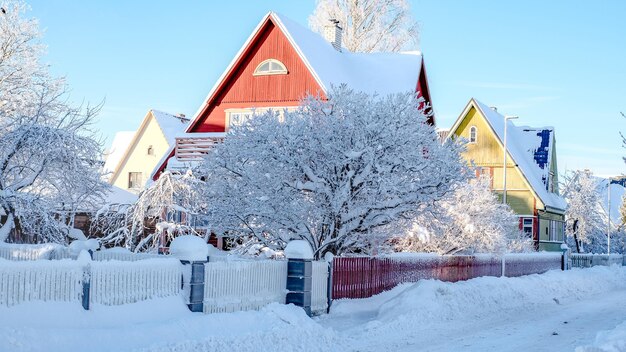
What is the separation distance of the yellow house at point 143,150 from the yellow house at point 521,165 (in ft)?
61.4

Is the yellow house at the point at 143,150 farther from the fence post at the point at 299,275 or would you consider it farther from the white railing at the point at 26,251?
the fence post at the point at 299,275

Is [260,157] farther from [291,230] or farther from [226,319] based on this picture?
[226,319]

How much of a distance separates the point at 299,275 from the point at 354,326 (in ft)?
5.31

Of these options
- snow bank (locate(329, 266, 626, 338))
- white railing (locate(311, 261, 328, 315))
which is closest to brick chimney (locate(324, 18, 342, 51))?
snow bank (locate(329, 266, 626, 338))

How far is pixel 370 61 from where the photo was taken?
3662 cm

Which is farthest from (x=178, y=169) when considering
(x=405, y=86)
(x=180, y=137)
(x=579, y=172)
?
(x=579, y=172)

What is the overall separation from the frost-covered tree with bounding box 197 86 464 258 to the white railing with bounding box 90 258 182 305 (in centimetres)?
605

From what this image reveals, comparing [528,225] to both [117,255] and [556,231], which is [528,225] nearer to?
[556,231]

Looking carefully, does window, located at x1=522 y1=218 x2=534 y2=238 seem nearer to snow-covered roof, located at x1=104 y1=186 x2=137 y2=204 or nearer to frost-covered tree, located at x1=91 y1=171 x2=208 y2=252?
snow-covered roof, located at x1=104 y1=186 x2=137 y2=204

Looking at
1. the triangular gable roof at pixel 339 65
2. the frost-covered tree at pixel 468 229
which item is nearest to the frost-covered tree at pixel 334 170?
the frost-covered tree at pixel 468 229

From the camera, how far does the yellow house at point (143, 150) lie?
51.2m

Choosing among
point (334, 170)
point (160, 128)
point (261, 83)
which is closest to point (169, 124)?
point (160, 128)

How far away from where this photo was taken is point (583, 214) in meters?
64.1

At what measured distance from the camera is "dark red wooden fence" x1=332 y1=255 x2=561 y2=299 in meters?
19.5
